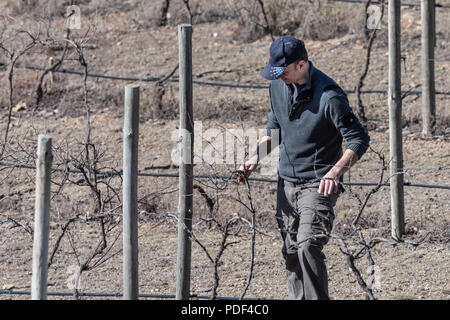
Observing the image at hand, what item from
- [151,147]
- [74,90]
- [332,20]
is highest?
[332,20]

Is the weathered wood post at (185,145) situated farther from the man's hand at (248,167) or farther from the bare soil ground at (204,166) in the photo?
the man's hand at (248,167)

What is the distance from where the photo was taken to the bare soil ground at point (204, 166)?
226 inches

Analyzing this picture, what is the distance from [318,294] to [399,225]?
176cm

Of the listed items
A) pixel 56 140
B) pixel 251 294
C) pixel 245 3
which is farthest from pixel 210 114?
pixel 251 294

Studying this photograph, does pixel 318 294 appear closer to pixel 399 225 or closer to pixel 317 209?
pixel 317 209

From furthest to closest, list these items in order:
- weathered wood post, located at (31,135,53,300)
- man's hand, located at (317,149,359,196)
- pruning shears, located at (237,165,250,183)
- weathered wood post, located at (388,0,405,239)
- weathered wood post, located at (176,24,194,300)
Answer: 1. weathered wood post, located at (388,0,405,239)
2. weathered wood post, located at (176,24,194,300)
3. pruning shears, located at (237,165,250,183)
4. man's hand, located at (317,149,359,196)
5. weathered wood post, located at (31,135,53,300)

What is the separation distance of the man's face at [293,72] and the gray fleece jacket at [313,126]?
0.19 ft

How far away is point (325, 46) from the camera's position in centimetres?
1051

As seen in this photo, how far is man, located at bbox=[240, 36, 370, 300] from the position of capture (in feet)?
14.6

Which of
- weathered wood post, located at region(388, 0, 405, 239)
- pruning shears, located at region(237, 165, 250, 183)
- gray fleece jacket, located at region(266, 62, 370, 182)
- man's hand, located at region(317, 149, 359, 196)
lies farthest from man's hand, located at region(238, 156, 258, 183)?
weathered wood post, located at region(388, 0, 405, 239)

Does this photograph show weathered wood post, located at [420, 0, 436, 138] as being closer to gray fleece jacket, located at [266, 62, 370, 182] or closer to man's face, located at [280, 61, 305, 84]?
gray fleece jacket, located at [266, 62, 370, 182]

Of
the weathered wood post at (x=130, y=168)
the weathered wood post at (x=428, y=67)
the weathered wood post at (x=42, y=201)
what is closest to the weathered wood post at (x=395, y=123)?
the weathered wood post at (x=428, y=67)

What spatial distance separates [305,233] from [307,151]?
43 cm

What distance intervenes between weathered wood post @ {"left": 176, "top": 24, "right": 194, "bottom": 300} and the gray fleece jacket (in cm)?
46
